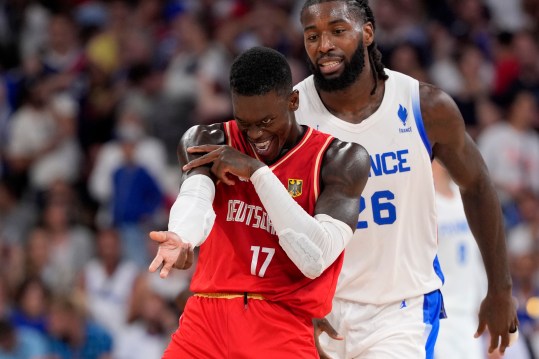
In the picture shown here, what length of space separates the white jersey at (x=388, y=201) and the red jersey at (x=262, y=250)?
31.8 inches

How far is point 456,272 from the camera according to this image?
8711 mm

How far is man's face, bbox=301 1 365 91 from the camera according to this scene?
562 centimetres

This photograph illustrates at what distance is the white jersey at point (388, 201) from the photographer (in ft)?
19.0

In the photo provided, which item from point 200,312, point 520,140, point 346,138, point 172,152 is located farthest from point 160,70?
point 200,312

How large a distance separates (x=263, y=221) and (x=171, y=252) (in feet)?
1.99

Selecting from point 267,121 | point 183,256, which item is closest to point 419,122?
point 267,121

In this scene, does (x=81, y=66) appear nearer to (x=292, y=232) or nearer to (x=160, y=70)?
(x=160, y=70)

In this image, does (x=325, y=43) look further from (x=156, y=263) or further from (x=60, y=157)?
(x=60, y=157)

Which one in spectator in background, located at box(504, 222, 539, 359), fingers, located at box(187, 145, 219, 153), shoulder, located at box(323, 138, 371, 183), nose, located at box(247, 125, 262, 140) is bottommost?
spectator in background, located at box(504, 222, 539, 359)

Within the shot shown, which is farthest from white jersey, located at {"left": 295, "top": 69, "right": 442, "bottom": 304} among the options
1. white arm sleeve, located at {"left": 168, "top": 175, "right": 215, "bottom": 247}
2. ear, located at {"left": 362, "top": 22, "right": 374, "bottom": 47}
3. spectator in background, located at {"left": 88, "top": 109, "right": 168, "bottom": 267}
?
spectator in background, located at {"left": 88, "top": 109, "right": 168, "bottom": 267}

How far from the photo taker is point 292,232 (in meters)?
4.64

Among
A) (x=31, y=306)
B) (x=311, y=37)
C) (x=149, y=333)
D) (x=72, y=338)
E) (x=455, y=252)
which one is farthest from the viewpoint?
(x=31, y=306)

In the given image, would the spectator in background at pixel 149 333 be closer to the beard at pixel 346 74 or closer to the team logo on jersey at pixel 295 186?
the beard at pixel 346 74

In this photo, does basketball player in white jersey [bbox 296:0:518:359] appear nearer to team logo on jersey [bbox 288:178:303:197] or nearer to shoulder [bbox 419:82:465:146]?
shoulder [bbox 419:82:465:146]
